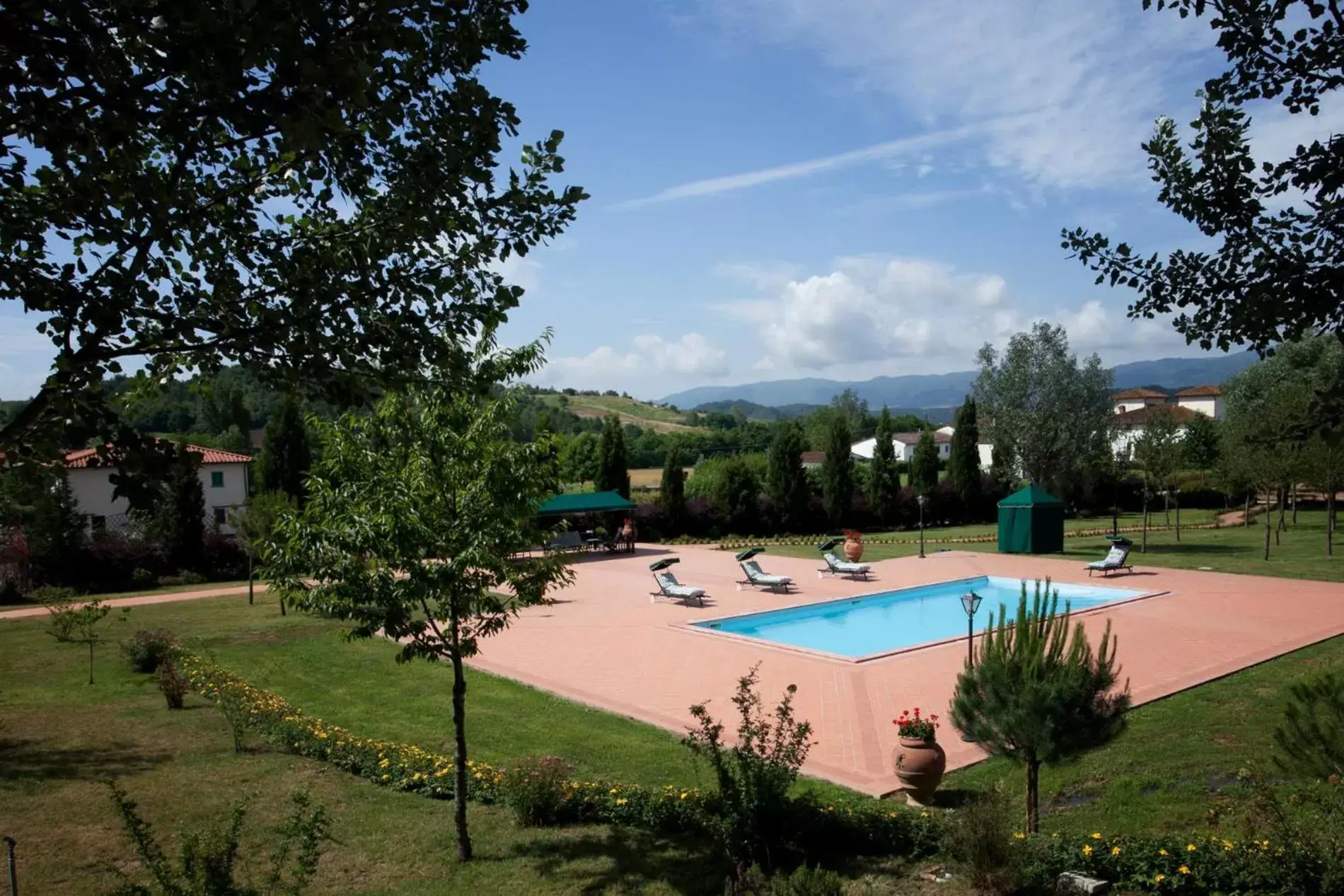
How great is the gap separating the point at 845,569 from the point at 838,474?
12.5 meters

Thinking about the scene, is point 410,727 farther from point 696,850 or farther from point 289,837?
point 289,837

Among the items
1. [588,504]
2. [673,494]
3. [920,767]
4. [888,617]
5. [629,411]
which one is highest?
[629,411]

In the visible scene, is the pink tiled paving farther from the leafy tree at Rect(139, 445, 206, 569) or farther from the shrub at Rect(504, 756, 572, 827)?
the leafy tree at Rect(139, 445, 206, 569)

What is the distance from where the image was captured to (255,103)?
3.00 meters

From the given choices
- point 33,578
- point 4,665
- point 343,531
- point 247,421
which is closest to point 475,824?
point 343,531

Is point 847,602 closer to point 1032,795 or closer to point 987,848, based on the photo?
point 1032,795

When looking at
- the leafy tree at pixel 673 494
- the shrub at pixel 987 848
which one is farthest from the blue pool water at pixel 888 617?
the leafy tree at pixel 673 494

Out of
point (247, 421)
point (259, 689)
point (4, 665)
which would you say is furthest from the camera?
point (247, 421)

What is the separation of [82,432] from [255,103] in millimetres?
1311

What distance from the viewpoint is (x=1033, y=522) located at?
2609 centimetres

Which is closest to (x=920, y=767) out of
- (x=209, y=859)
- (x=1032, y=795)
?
(x=1032, y=795)

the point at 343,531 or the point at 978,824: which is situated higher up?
the point at 343,531

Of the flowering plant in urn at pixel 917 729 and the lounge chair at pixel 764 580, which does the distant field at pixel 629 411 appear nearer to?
the lounge chair at pixel 764 580

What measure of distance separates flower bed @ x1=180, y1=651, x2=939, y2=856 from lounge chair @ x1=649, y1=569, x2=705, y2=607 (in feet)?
31.7
